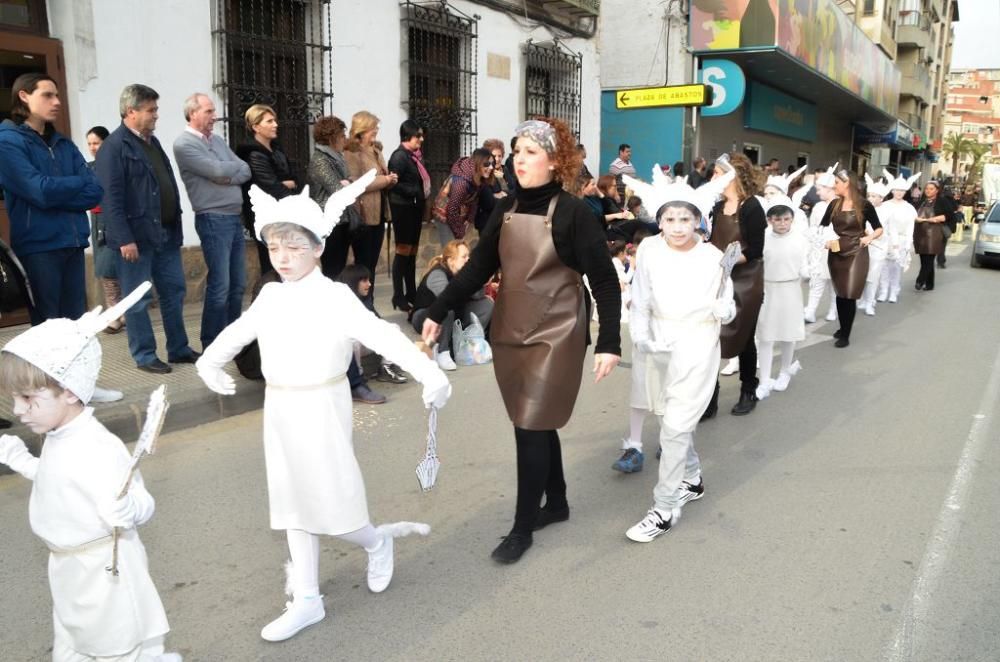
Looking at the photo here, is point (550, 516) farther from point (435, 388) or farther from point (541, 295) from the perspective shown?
point (435, 388)

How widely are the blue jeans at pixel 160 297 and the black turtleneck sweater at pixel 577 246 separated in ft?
10.4

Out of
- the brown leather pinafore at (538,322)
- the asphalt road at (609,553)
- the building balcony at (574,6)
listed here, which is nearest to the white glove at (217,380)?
the asphalt road at (609,553)

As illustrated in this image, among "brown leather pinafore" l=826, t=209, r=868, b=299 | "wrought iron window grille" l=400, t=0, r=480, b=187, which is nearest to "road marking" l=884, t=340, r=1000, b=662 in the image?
"brown leather pinafore" l=826, t=209, r=868, b=299

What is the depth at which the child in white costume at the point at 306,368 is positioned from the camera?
9.44 feet

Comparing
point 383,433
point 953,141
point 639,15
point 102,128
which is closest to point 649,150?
point 639,15

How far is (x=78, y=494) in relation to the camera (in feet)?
7.52

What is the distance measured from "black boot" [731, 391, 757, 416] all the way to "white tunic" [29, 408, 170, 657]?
15.1 feet

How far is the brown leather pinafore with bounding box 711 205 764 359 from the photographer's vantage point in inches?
218

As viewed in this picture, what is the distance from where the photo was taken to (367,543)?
3248mm

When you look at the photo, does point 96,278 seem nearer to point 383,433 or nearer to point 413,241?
point 413,241

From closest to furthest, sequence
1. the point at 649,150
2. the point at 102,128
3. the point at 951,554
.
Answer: the point at 951,554 < the point at 102,128 < the point at 649,150

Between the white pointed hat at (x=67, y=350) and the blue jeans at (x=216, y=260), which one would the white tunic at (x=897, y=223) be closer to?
the blue jeans at (x=216, y=260)

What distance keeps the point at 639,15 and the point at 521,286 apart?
54.8ft

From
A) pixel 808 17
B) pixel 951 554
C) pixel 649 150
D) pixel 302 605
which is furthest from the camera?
pixel 808 17
